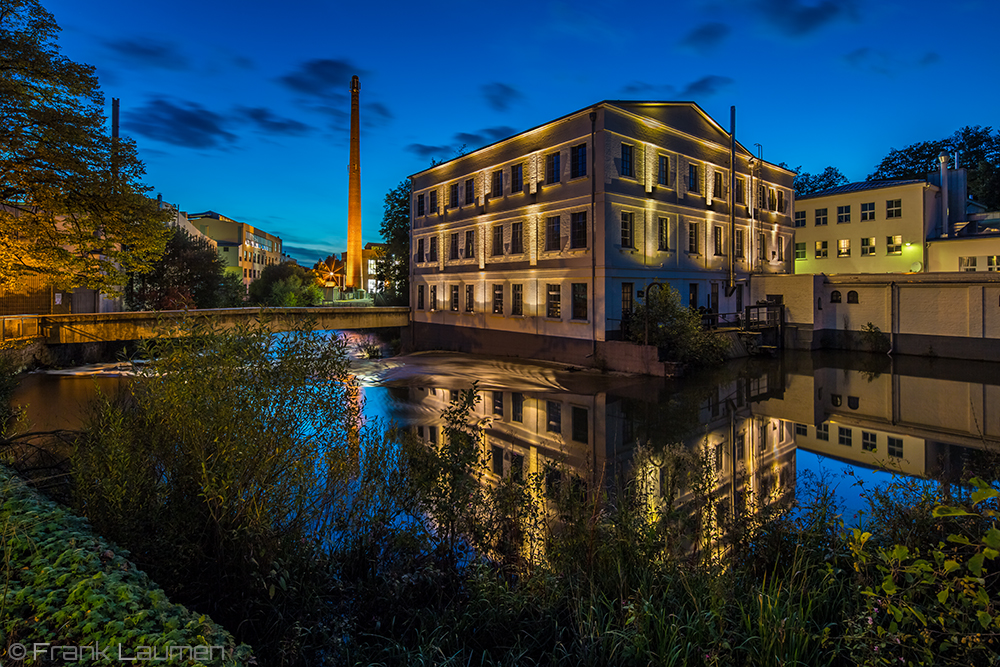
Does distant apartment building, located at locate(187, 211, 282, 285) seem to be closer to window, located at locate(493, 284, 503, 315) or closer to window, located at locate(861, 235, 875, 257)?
window, located at locate(493, 284, 503, 315)

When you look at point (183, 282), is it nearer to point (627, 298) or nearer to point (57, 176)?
point (57, 176)

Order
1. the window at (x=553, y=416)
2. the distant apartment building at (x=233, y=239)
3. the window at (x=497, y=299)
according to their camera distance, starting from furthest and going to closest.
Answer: the distant apartment building at (x=233, y=239), the window at (x=497, y=299), the window at (x=553, y=416)

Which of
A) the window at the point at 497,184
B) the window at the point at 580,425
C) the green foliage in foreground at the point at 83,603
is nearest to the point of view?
the green foliage in foreground at the point at 83,603

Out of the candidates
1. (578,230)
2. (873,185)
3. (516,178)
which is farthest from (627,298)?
Result: (873,185)

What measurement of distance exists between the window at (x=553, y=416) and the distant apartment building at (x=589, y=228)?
7805 mm

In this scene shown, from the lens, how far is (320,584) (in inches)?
204

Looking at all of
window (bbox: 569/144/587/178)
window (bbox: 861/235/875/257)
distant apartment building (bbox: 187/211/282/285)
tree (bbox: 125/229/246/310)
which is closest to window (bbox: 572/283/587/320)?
window (bbox: 569/144/587/178)

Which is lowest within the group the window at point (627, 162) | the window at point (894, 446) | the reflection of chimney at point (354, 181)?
the window at point (894, 446)

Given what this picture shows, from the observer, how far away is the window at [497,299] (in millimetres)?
29750

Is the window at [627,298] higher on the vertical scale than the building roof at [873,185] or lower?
lower

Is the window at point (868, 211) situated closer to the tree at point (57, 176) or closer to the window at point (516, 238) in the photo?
the window at point (516, 238)

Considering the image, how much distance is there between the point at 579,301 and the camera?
81.5 feet

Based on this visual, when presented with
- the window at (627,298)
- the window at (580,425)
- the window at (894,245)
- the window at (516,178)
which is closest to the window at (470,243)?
the window at (516,178)

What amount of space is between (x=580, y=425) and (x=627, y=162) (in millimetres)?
15837
